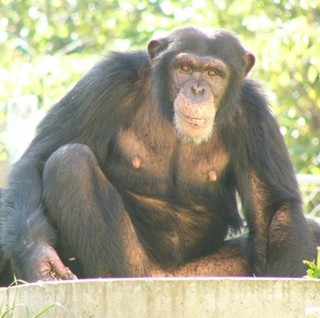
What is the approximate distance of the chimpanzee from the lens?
9.11 meters

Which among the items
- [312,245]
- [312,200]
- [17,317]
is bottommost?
[312,200]

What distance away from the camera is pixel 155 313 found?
22.6 feet

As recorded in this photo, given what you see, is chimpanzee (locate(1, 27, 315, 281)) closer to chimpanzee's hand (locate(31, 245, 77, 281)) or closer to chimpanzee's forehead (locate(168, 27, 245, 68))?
chimpanzee's forehead (locate(168, 27, 245, 68))

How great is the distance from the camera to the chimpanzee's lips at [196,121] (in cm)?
925

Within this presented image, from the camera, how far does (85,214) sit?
894 cm

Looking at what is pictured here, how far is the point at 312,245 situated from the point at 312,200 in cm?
559

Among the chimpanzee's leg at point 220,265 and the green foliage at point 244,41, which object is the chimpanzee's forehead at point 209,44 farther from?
the green foliage at point 244,41

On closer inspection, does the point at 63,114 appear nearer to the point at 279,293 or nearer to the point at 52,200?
the point at 52,200

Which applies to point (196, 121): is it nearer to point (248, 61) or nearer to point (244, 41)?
point (248, 61)

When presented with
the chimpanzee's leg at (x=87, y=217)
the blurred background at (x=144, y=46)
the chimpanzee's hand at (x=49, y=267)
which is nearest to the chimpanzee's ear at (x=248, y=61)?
the chimpanzee's leg at (x=87, y=217)

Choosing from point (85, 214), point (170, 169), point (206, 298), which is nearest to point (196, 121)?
point (170, 169)

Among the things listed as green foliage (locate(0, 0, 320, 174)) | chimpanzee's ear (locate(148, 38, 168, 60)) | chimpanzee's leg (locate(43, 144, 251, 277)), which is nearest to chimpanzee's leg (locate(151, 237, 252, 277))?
chimpanzee's leg (locate(43, 144, 251, 277))

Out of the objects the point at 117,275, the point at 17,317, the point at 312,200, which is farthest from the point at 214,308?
the point at 312,200

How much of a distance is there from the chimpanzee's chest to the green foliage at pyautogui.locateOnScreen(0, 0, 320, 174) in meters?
8.22
